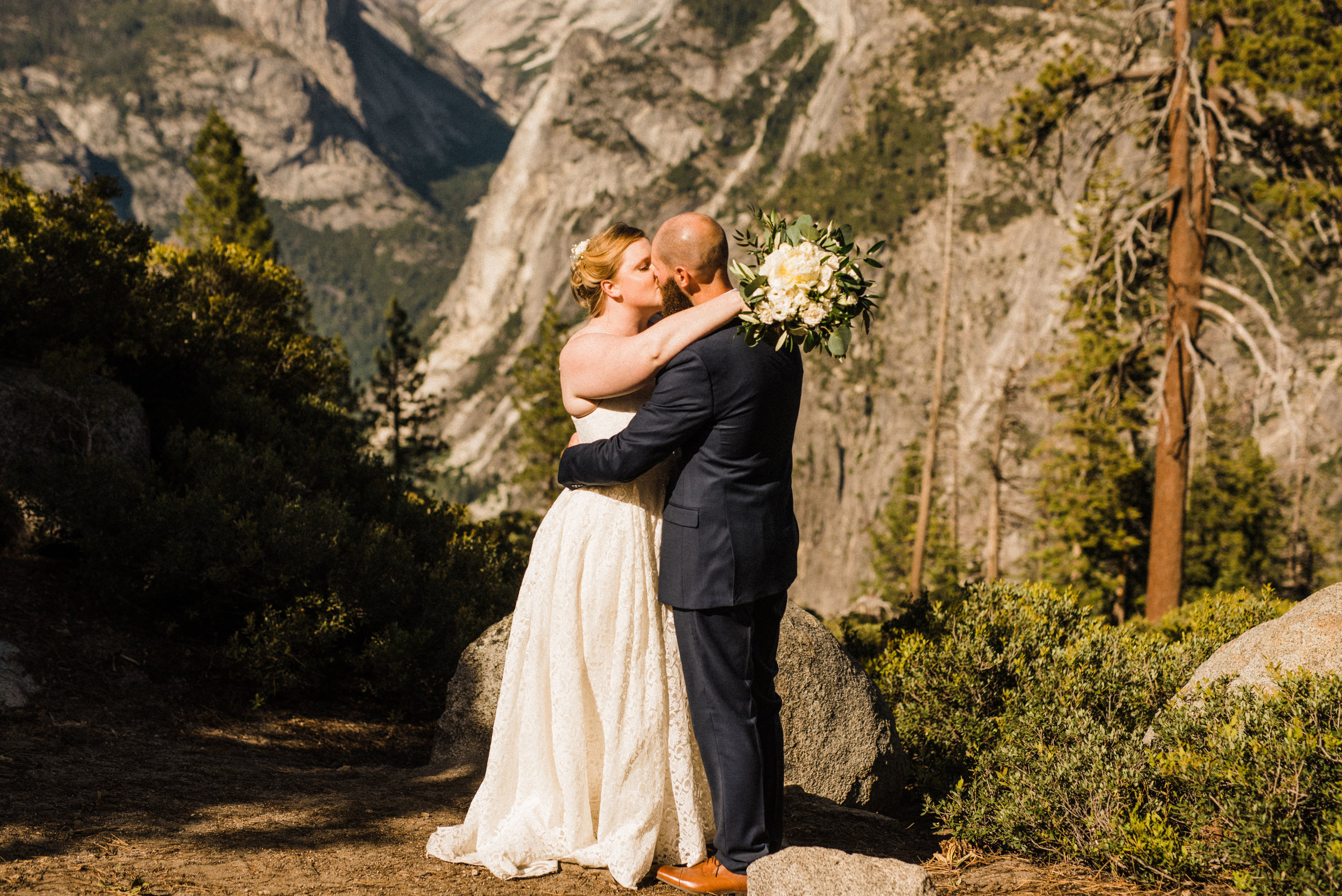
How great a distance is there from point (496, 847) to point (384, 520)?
7.50 meters

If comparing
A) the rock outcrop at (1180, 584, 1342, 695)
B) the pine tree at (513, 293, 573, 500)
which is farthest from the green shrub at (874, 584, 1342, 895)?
the pine tree at (513, 293, 573, 500)

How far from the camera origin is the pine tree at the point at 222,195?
31.2 meters

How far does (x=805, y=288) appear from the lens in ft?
10.1

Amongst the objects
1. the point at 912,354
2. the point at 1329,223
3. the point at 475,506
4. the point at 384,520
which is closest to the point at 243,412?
the point at 384,520

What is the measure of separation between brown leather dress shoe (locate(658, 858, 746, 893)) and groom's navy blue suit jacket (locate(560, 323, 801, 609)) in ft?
3.79

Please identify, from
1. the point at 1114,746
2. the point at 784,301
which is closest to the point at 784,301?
the point at 784,301

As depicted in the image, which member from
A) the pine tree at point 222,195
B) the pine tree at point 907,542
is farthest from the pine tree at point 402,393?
the pine tree at point 907,542

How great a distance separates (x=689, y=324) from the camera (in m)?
3.21

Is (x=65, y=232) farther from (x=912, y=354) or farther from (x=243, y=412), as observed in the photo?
(x=912, y=354)

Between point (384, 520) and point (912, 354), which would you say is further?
point (912, 354)

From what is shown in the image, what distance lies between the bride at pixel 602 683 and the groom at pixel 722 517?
0.19 meters

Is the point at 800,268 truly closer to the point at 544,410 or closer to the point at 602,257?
the point at 602,257

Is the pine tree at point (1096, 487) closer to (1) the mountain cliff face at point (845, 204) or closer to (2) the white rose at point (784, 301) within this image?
(1) the mountain cliff face at point (845, 204)

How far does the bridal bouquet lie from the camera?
3.08 m
